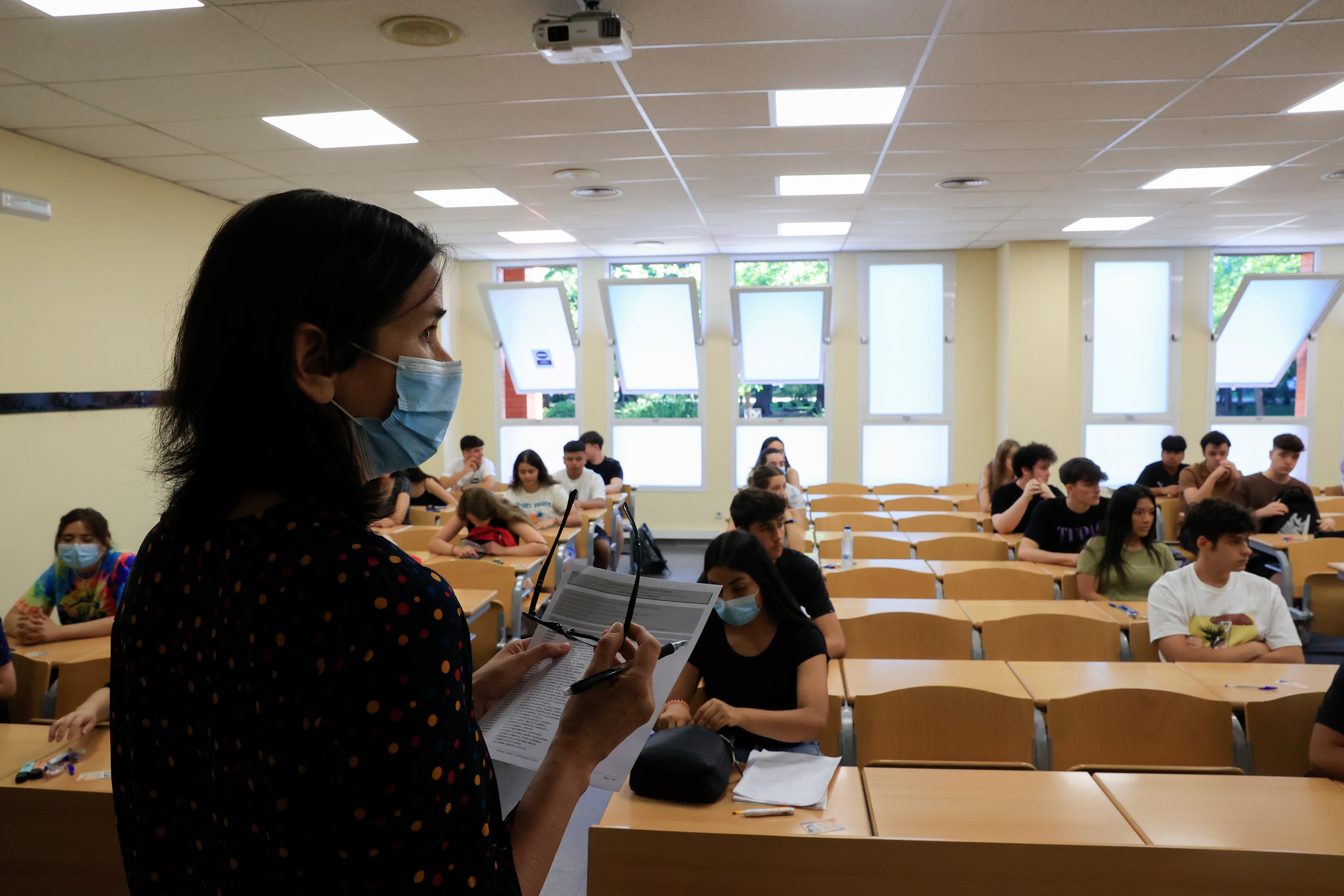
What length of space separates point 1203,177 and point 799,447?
5.05 metres

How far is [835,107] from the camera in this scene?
4.25 metres

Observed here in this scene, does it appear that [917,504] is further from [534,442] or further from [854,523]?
[534,442]

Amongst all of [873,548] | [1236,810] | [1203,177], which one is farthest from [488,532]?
[1203,177]

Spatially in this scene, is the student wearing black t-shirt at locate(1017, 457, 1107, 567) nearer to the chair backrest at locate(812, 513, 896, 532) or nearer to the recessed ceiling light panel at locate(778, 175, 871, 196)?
the chair backrest at locate(812, 513, 896, 532)

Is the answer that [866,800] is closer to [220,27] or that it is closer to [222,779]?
[222,779]

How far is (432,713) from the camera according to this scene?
68 centimetres

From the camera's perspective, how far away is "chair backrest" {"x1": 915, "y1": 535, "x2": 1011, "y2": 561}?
211 inches

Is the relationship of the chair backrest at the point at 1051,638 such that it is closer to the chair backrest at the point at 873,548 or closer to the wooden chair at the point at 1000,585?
the wooden chair at the point at 1000,585

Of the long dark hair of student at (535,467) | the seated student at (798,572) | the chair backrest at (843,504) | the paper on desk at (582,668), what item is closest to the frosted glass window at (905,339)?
the chair backrest at (843,504)

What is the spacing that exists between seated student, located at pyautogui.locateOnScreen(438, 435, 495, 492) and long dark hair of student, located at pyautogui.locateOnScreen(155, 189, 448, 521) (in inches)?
288

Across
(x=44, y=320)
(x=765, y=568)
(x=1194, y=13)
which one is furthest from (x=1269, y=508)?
(x=44, y=320)

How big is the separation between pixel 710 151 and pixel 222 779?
4859 mm

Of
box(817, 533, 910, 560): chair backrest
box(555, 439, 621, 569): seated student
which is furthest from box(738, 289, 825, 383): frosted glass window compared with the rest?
box(817, 533, 910, 560): chair backrest

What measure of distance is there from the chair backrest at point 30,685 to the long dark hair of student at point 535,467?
3603mm
